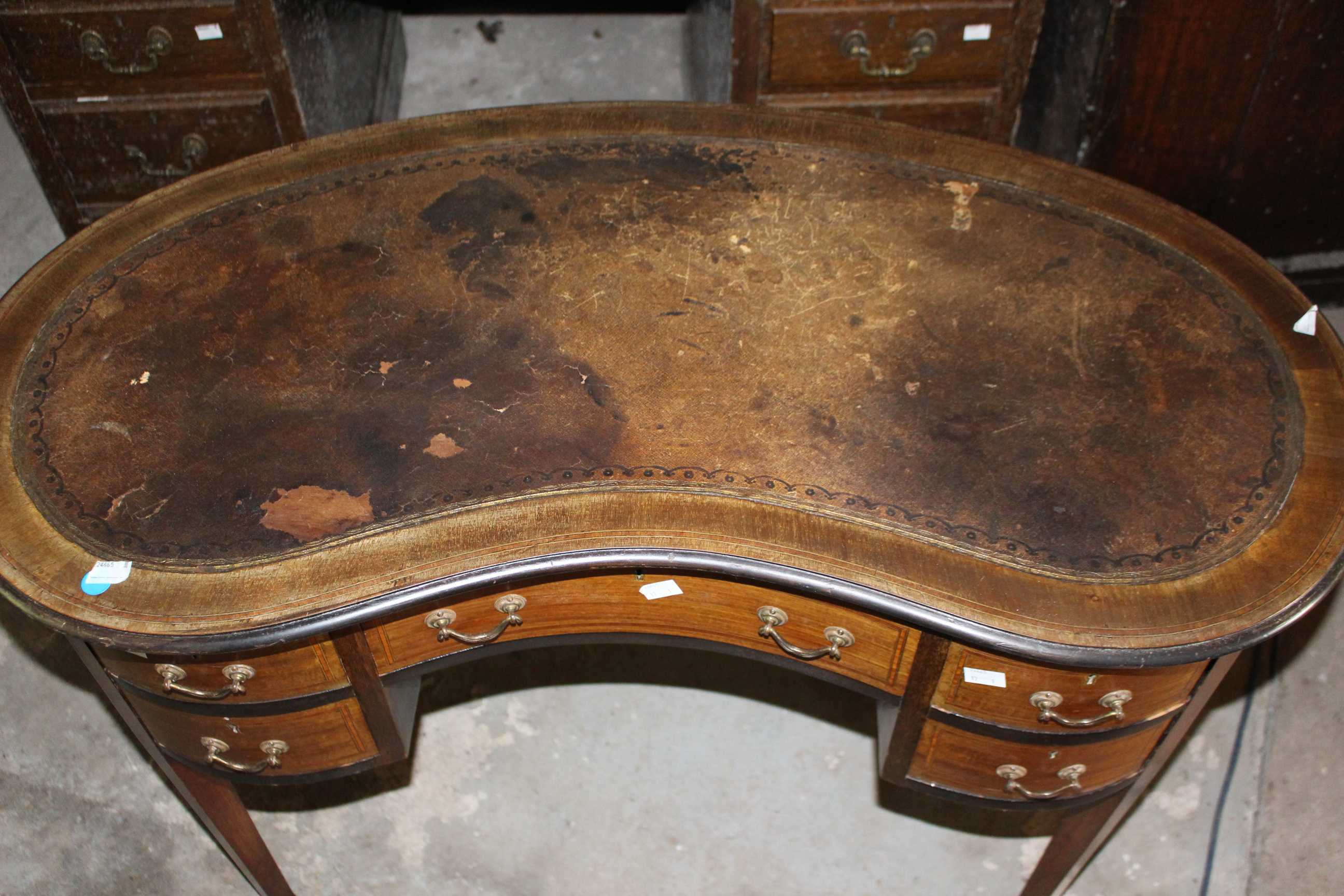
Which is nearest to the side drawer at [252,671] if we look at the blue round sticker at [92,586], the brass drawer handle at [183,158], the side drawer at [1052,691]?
the blue round sticker at [92,586]

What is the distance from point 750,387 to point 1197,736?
1276mm

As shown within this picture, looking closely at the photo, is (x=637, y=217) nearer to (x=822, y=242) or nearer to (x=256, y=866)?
(x=822, y=242)

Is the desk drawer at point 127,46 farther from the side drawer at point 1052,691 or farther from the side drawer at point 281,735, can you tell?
the side drawer at point 1052,691

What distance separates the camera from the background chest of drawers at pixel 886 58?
252 cm

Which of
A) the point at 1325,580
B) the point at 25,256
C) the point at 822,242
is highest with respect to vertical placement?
the point at 822,242

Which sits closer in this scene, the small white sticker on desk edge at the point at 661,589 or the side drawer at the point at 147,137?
the small white sticker on desk edge at the point at 661,589

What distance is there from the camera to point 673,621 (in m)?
1.70

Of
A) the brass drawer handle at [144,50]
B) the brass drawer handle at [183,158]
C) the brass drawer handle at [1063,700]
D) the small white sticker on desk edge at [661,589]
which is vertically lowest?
the brass drawer handle at [1063,700]

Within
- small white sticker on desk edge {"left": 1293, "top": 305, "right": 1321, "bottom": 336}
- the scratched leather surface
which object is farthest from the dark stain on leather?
small white sticker on desk edge {"left": 1293, "top": 305, "right": 1321, "bottom": 336}

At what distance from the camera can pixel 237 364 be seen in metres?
1.72

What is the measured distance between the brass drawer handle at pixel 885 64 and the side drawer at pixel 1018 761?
5.10 feet

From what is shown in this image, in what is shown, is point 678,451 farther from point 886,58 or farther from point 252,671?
point 886,58

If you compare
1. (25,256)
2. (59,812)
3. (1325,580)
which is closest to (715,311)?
(1325,580)

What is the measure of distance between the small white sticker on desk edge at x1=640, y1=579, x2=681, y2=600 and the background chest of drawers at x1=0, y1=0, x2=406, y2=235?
1.58 metres
